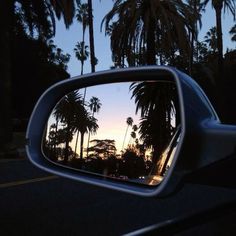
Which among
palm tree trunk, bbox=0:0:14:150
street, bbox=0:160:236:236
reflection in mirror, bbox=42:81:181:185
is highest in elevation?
palm tree trunk, bbox=0:0:14:150

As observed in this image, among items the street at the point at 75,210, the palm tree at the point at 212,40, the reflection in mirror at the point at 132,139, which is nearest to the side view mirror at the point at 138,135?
the reflection in mirror at the point at 132,139

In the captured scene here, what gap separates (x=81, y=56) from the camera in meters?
84.9

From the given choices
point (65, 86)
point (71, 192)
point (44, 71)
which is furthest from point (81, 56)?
point (65, 86)

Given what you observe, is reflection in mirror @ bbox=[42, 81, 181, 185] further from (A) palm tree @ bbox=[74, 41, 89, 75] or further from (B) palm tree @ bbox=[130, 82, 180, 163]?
(A) palm tree @ bbox=[74, 41, 89, 75]

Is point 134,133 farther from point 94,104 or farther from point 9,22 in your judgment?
point 9,22

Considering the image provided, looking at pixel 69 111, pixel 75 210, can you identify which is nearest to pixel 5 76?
pixel 75 210

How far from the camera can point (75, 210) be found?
26.2 feet

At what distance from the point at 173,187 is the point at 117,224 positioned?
5.40 m

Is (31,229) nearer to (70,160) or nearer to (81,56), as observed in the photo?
(70,160)

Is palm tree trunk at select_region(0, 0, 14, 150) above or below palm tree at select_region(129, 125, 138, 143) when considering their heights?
above

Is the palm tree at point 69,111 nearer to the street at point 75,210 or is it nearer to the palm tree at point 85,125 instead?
the palm tree at point 85,125

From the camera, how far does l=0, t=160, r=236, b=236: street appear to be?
6.63 m

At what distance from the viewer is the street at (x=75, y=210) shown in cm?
663

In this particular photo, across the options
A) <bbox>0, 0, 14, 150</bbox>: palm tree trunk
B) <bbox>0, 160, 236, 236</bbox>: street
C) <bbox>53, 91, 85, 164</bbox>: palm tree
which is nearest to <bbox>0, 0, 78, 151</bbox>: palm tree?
<bbox>0, 0, 14, 150</bbox>: palm tree trunk
